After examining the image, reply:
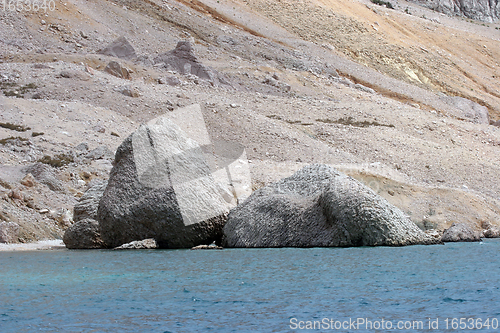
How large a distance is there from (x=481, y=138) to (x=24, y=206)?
26.8 meters

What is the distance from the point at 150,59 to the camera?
3584cm

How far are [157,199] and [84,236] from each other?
2.41 meters

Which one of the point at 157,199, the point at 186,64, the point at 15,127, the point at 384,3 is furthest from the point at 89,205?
the point at 384,3

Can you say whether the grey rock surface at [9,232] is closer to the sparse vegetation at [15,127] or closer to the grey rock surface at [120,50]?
the sparse vegetation at [15,127]

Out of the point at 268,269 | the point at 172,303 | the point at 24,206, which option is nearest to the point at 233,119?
the point at 24,206

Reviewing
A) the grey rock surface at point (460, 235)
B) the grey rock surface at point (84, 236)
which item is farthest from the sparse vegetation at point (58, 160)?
the grey rock surface at point (460, 235)

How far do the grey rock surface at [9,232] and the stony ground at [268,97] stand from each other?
0.21m

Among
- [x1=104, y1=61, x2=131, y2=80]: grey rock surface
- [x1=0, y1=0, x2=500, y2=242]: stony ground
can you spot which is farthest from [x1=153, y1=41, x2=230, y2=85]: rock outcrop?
[x1=104, y1=61, x2=131, y2=80]: grey rock surface

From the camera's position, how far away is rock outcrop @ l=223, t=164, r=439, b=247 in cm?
1264

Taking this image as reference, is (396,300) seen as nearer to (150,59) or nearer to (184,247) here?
(184,247)

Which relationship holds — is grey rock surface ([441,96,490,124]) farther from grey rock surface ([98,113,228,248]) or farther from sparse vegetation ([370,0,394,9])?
sparse vegetation ([370,0,394,9])

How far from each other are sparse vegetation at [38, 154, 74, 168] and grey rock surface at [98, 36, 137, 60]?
16.5m

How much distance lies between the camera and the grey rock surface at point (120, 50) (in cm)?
3603

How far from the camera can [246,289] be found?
8570 millimetres
